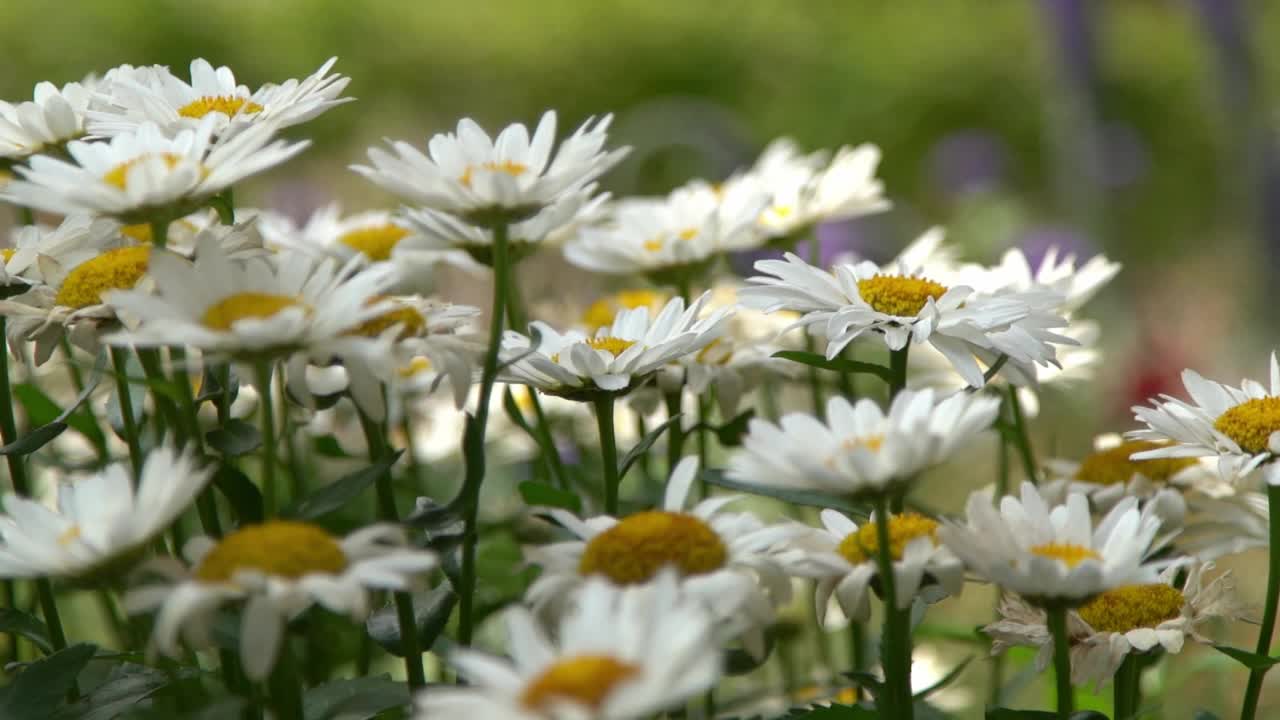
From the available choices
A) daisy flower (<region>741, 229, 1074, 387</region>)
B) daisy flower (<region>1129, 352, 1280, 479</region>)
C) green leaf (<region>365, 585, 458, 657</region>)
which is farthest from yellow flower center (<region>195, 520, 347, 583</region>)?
daisy flower (<region>1129, 352, 1280, 479</region>)

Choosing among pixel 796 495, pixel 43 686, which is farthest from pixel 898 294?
pixel 43 686

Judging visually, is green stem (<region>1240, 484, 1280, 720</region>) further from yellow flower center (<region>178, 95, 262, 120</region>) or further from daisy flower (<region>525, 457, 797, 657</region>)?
yellow flower center (<region>178, 95, 262, 120</region>)

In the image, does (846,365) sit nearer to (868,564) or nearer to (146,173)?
(868,564)

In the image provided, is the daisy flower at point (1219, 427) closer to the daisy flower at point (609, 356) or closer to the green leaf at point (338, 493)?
the daisy flower at point (609, 356)

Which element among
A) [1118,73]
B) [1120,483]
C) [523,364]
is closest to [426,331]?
[523,364]

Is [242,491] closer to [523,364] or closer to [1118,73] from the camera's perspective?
[523,364]

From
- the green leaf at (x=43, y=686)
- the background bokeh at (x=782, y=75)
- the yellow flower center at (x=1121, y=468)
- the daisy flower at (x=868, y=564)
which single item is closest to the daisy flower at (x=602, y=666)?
the daisy flower at (x=868, y=564)

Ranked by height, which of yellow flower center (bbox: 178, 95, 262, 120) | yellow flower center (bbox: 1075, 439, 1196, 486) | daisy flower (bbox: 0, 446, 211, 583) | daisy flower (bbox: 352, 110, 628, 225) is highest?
yellow flower center (bbox: 178, 95, 262, 120)
